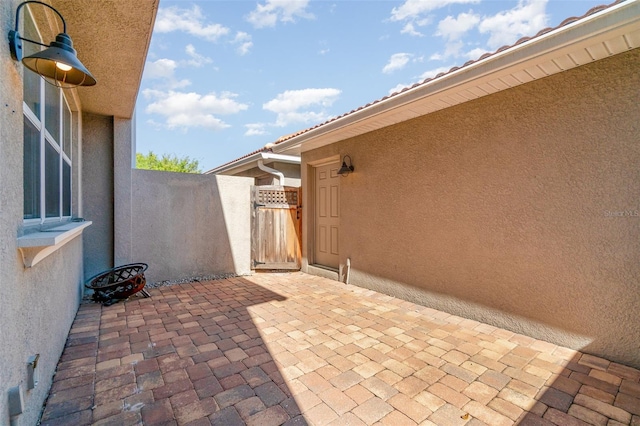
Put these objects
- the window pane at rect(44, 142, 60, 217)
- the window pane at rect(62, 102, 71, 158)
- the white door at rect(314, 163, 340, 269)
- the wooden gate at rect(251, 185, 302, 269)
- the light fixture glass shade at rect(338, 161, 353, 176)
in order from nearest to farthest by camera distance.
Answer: the window pane at rect(44, 142, 60, 217), the window pane at rect(62, 102, 71, 158), the light fixture glass shade at rect(338, 161, 353, 176), the white door at rect(314, 163, 340, 269), the wooden gate at rect(251, 185, 302, 269)

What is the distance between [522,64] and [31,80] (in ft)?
15.8

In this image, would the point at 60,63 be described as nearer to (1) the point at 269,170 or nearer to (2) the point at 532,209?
(2) the point at 532,209

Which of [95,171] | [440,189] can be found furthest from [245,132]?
[440,189]

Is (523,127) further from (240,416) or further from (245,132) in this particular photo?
(245,132)

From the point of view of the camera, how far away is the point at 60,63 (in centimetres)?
211

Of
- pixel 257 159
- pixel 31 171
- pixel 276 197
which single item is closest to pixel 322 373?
pixel 31 171

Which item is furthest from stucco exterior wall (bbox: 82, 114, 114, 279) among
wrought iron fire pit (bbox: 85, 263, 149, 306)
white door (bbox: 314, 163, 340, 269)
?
white door (bbox: 314, 163, 340, 269)

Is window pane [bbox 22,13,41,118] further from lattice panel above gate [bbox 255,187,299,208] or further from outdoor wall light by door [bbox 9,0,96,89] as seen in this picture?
lattice panel above gate [bbox 255,187,299,208]

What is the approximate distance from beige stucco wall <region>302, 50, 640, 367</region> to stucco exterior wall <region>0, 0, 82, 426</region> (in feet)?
15.6

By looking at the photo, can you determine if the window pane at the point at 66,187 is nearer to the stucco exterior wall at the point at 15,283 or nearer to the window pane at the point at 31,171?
the window pane at the point at 31,171

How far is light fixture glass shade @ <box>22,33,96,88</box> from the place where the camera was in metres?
2.01

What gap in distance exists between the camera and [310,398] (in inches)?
98.7

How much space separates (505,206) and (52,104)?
579 cm

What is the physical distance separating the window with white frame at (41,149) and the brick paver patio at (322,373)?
162 cm
